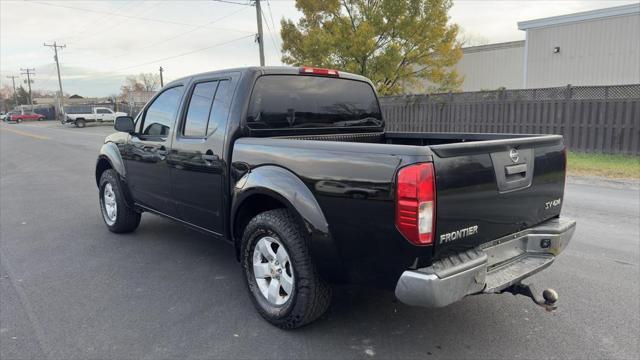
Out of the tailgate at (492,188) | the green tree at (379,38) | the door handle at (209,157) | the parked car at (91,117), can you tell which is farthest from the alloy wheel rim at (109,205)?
the parked car at (91,117)

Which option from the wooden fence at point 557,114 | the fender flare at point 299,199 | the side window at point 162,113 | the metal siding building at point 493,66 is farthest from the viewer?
A: the metal siding building at point 493,66

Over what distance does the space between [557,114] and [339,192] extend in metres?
13.3

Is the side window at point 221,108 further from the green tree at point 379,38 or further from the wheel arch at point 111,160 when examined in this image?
the green tree at point 379,38

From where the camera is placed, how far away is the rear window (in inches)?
158

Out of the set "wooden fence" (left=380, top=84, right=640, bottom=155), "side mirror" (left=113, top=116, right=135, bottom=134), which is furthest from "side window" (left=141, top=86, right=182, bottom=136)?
"wooden fence" (left=380, top=84, right=640, bottom=155)

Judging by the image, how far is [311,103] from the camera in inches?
172

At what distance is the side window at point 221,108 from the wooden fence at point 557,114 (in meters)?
12.6

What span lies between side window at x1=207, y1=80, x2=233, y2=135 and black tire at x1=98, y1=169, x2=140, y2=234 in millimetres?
2204

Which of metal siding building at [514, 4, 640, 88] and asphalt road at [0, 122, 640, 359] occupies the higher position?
metal siding building at [514, 4, 640, 88]

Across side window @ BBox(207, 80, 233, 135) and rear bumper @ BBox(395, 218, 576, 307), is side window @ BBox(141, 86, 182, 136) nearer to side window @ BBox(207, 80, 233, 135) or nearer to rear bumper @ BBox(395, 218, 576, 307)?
side window @ BBox(207, 80, 233, 135)

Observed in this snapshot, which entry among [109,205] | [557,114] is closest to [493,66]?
[557,114]

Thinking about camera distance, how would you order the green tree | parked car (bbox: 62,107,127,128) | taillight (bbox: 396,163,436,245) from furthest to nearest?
parked car (bbox: 62,107,127,128) < the green tree < taillight (bbox: 396,163,436,245)

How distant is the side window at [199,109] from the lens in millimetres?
4258

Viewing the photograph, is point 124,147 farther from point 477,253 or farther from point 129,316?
point 477,253
